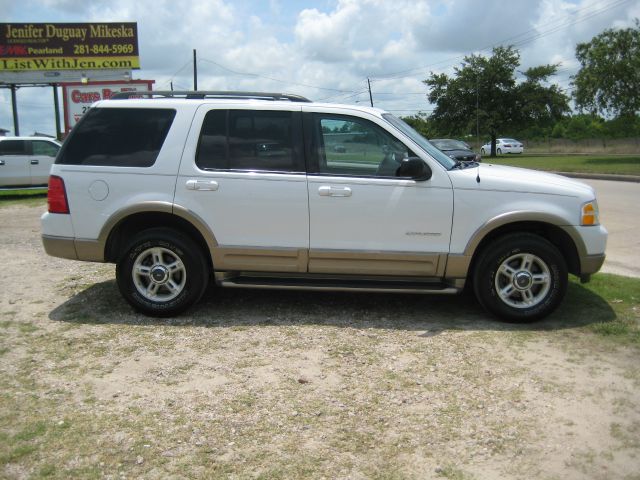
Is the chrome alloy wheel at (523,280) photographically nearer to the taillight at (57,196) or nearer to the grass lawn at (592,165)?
the taillight at (57,196)

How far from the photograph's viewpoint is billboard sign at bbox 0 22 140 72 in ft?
120

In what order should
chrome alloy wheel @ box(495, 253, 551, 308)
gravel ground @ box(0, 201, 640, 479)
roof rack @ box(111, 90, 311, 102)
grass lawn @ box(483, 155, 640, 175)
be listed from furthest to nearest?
grass lawn @ box(483, 155, 640, 175), roof rack @ box(111, 90, 311, 102), chrome alloy wheel @ box(495, 253, 551, 308), gravel ground @ box(0, 201, 640, 479)

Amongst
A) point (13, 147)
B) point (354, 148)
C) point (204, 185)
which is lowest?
point (204, 185)

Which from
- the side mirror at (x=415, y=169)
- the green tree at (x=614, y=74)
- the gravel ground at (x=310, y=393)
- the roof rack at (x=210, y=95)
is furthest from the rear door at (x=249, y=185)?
the green tree at (x=614, y=74)

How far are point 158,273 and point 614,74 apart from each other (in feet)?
96.6

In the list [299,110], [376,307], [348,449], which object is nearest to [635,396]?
[348,449]

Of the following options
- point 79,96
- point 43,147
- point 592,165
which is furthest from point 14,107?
point 592,165

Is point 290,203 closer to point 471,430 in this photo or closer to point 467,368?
point 467,368

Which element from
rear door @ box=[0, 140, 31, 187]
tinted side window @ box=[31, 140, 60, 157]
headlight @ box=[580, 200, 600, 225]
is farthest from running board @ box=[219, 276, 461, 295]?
tinted side window @ box=[31, 140, 60, 157]

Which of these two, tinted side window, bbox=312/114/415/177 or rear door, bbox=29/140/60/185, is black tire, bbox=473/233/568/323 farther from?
rear door, bbox=29/140/60/185

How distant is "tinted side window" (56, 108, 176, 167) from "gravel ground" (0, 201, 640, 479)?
145 cm

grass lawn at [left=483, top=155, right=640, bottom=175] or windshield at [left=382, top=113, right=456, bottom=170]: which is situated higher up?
windshield at [left=382, top=113, right=456, bottom=170]

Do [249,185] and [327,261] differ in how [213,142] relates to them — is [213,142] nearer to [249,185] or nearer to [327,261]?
[249,185]

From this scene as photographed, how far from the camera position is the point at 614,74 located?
96.0 feet
